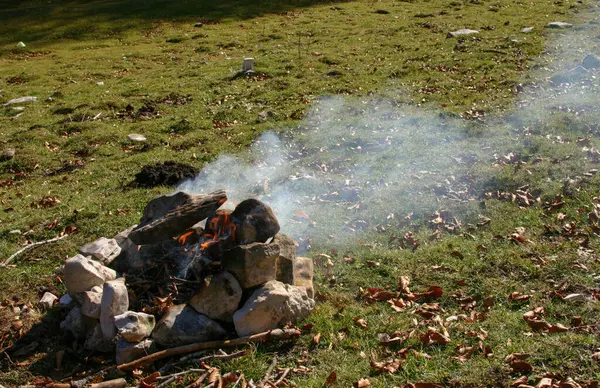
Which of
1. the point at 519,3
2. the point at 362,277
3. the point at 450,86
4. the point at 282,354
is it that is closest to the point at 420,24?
the point at 519,3

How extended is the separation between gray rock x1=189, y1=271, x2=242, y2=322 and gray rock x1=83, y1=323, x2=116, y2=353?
103 centimetres

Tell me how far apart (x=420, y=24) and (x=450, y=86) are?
10.6 meters

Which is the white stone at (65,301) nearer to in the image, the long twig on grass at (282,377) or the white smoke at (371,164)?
the white smoke at (371,164)

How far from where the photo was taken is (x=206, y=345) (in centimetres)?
597

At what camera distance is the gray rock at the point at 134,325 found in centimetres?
594

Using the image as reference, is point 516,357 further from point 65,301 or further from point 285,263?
point 65,301

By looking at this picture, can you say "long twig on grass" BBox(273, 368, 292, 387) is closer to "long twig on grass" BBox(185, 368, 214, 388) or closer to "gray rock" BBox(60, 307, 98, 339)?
"long twig on grass" BBox(185, 368, 214, 388)

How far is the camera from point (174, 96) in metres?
A: 16.3

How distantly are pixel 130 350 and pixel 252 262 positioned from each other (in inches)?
65.3

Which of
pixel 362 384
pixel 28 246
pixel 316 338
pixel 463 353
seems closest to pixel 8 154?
pixel 28 246

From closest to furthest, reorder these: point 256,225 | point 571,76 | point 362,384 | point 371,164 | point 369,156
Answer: point 362,384, point 256,225, point 371,164, point 369,156, point 571,76

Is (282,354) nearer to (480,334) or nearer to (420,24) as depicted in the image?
(480,334)

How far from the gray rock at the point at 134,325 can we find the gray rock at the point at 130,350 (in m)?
0.06

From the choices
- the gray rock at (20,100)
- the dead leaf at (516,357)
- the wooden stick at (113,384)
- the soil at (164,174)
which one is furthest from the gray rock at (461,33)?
the wooden stick at (113,384)
